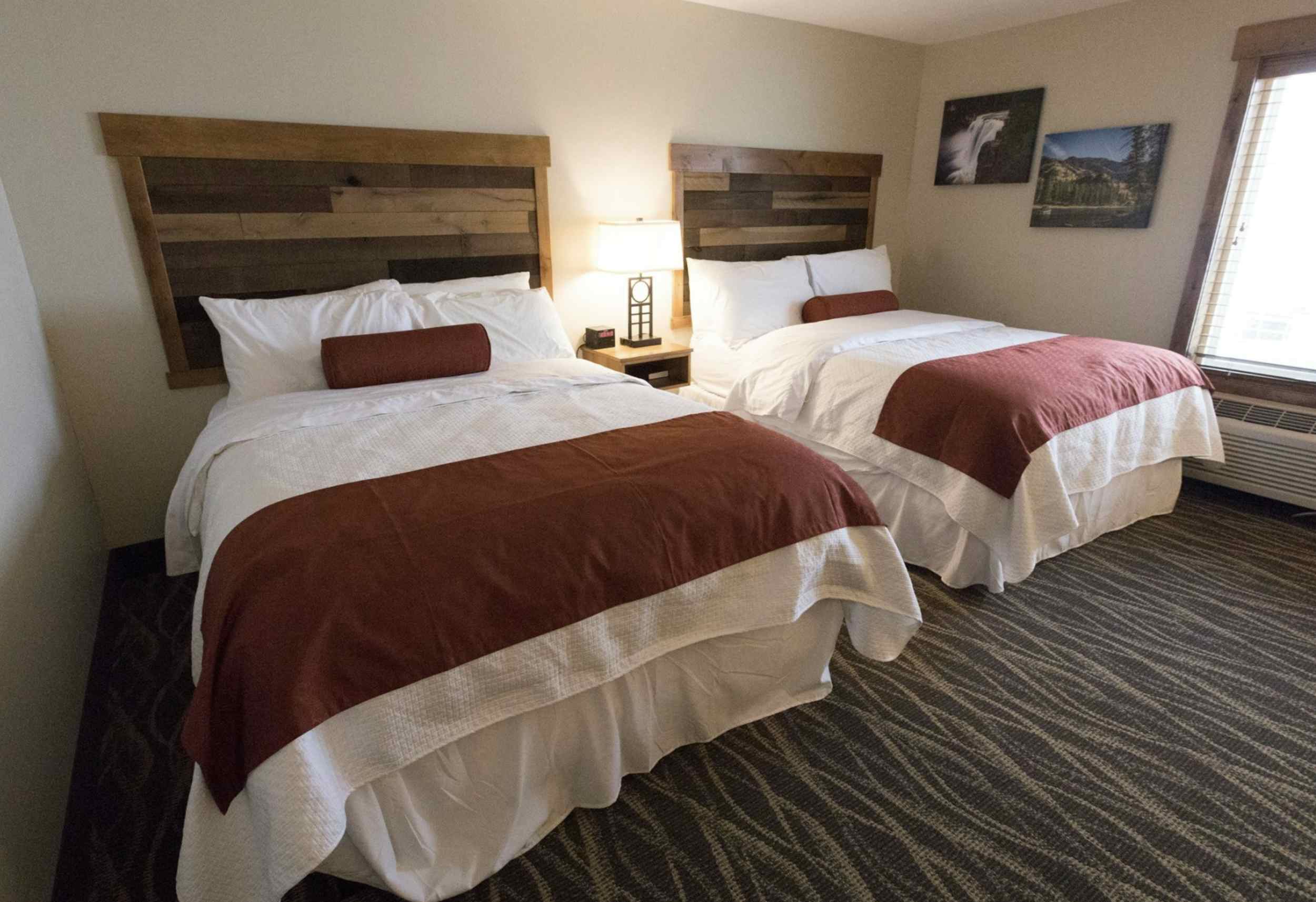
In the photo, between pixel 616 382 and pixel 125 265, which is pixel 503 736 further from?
pixel 125 265

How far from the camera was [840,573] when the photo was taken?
1.75 m

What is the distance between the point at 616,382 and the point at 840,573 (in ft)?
3.44

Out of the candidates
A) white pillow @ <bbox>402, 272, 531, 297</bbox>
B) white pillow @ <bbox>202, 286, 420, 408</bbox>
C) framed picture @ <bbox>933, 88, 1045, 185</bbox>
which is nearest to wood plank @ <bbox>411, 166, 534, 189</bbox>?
white pillow @ <bbox>402, 272, 531, 297</bbox>

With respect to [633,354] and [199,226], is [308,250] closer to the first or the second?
[199,226]

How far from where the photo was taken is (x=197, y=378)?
2594mm

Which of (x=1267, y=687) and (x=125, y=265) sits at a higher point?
(x=125, y=265)

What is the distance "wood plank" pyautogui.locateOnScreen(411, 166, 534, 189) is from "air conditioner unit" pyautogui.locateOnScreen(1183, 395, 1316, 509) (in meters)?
3.41

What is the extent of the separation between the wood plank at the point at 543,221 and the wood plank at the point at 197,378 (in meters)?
1.38

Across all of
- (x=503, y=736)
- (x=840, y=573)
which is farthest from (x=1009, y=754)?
(x=503, y=736)

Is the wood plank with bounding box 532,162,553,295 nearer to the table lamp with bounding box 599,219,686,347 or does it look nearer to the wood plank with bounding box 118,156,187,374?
the table lamp with bounding box 599,219,686,347

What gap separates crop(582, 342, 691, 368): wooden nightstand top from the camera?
125 inches

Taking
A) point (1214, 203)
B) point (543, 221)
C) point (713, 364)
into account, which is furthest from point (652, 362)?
point (1214, 203)

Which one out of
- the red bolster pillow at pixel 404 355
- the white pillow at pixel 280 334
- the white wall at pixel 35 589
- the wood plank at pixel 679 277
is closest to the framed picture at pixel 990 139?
the wood plank at pixel 679 277

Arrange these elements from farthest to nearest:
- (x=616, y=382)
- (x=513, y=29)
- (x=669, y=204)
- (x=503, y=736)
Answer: (x=669, y=204)
(x=513, y=29)
(x=616, y=382)
(x=503, y=736)
